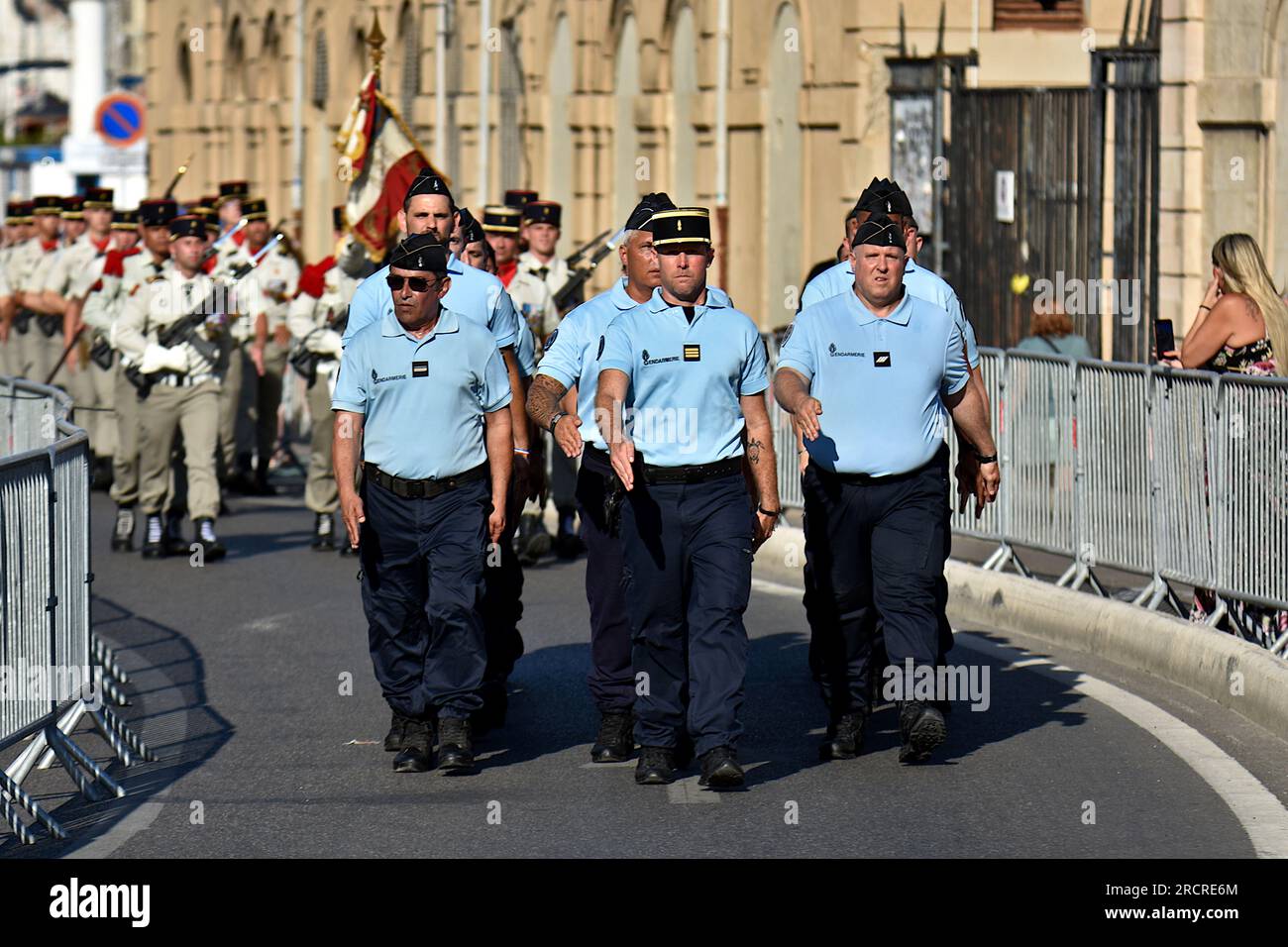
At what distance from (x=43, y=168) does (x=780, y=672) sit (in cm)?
5358

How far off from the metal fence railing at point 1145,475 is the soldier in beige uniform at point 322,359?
13.4 ft

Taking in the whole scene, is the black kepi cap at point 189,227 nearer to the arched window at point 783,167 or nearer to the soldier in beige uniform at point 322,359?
the soldier in beige uniform at point 322,359

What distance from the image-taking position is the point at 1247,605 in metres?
12.1

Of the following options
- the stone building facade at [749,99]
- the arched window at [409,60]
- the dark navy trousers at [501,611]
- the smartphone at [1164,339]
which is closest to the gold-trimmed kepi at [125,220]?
the stone building facade at [749,99]

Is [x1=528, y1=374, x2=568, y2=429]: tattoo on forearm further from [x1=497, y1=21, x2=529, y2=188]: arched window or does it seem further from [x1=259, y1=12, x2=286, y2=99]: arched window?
[x1=259, y1=12, x2=286, y2=99]: arched window

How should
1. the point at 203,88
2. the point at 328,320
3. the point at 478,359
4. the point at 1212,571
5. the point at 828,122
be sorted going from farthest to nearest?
the point at 203,88
the point at 828,122
the point at 328,320
the point at 1212,571
the point at 478,359

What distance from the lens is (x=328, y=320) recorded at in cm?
1719

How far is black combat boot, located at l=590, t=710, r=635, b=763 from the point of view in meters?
10.2

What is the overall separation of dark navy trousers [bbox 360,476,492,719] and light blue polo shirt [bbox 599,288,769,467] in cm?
84

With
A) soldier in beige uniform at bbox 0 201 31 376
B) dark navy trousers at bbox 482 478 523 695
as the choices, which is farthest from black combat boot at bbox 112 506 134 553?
dark navy trousers at bbox 482 478 523 695

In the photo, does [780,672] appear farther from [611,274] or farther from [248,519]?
[611,274]

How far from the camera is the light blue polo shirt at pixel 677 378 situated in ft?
31.3

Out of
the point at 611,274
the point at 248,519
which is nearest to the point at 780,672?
the point at 248,519

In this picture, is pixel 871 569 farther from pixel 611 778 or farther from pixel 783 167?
pixel 783 167
